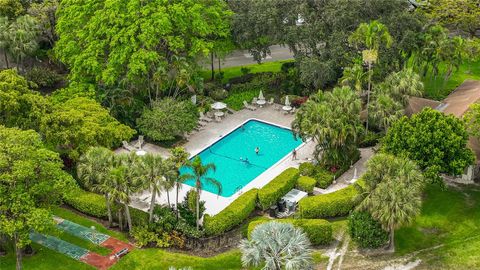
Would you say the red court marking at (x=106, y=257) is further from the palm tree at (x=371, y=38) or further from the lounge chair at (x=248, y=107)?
the lounge chair at (x=248, y=107)

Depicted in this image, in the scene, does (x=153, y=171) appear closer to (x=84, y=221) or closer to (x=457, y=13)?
(x=84, y=221)

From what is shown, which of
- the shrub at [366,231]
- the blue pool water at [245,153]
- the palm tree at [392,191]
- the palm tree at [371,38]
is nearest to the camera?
the palm tree at [392,191]

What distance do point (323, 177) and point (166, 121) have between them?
47.7 ft

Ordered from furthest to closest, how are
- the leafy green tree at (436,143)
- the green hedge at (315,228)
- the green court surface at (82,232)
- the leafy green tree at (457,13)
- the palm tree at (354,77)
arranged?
the leafy green tree at (457,13), the palm tree at (354,77), the leafy green tree at (436,143), the green court surface at (82,232), the green hedge at (315,228)

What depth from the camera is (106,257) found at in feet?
136

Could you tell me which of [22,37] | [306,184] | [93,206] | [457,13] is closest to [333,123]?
[306,184]

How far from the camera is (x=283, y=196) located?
4684 cm

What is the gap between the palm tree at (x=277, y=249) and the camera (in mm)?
34875

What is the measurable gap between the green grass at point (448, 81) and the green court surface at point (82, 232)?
1360 inches

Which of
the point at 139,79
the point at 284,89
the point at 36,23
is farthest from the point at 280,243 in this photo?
the point at 36,23

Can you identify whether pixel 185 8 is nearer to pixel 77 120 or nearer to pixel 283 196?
pixel 77 120

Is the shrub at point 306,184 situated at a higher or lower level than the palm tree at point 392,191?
lower

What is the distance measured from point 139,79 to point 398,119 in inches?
890

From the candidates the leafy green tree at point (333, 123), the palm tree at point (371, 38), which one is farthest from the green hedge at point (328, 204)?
the palm tree at point (371, 38)
